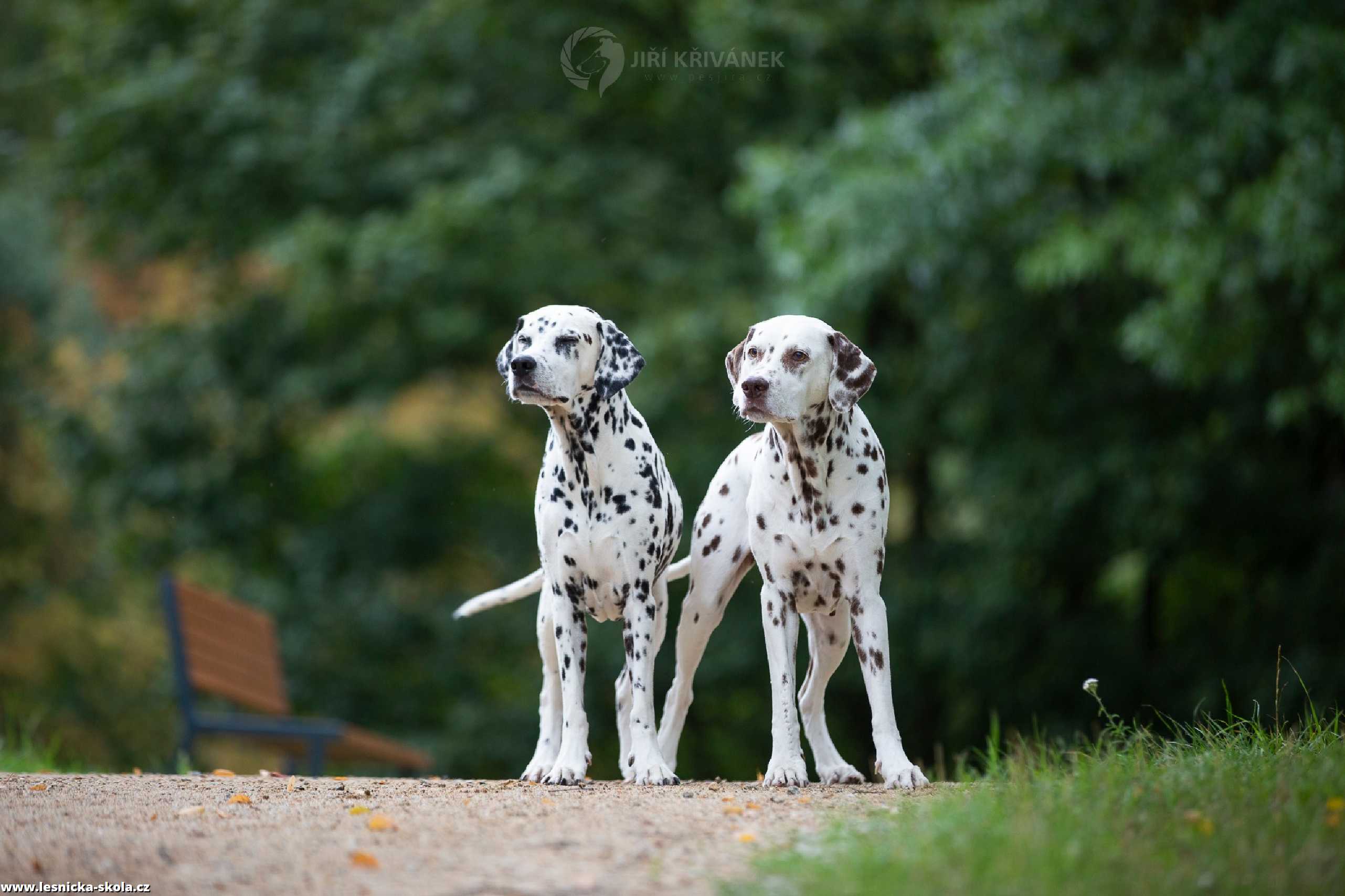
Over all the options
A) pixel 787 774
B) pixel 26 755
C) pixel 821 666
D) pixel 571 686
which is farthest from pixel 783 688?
pixel 26 755

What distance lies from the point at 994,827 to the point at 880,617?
186 cm

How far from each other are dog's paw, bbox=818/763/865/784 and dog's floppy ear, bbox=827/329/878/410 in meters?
1.61

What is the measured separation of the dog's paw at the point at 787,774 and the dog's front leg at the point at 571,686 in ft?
2.47

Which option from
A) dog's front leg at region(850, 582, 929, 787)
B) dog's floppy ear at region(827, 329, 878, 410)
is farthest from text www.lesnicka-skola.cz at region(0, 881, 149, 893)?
dog's floppy ear at region(827, 329, 878, 410)

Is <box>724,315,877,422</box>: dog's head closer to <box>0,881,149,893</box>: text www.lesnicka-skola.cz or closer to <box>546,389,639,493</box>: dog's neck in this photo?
<box>546,389,639,493</box>: dog's neck

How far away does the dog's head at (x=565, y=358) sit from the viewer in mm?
6262

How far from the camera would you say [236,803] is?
18.9 feet

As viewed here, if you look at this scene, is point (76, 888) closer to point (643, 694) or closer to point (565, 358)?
point (643, 694)

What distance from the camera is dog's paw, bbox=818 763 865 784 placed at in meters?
6.68

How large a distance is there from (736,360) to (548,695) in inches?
67.6

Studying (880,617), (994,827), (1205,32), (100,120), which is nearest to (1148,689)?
(1205,32)

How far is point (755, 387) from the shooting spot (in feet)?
19.9

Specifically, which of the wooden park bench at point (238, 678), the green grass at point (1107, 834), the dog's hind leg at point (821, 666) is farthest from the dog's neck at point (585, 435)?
the wooden park bench at point (238, 678)

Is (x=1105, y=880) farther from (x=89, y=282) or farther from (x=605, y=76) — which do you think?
(x=89, y=282)
